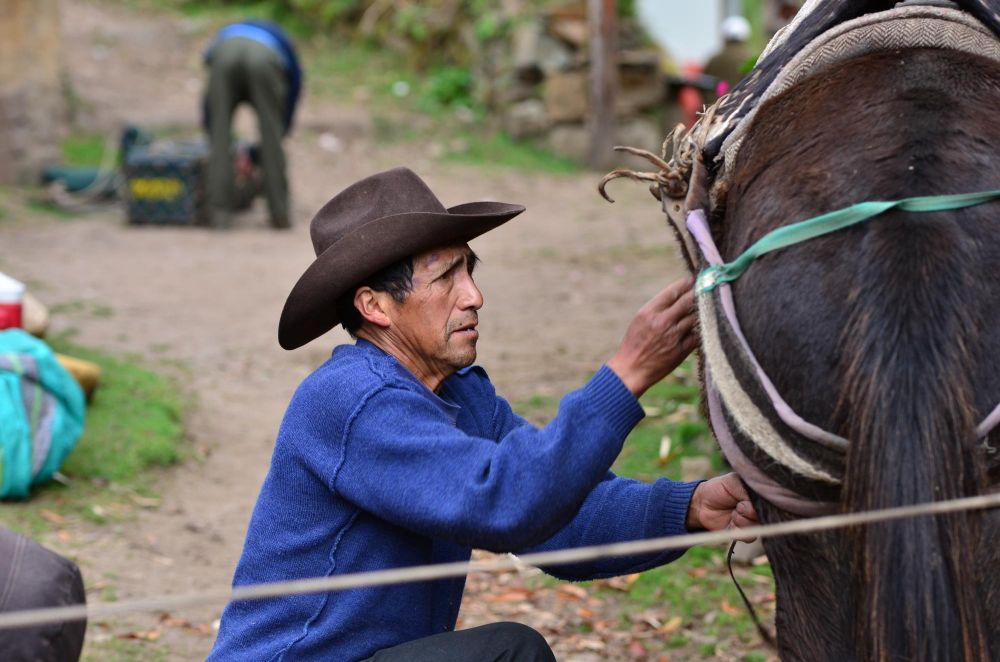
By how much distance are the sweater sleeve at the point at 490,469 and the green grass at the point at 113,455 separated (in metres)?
2.63

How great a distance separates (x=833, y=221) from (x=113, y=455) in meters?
3.94

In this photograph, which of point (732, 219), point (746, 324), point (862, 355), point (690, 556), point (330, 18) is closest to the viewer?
point (862, 355)

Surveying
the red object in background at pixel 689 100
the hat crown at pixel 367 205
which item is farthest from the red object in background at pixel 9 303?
the red object in background at pixel 689 100

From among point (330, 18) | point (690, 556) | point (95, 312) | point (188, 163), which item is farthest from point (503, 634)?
point (330, 18)

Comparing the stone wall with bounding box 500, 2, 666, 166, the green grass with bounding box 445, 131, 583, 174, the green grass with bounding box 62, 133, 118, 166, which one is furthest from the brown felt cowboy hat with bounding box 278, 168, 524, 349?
the stone wall with bounding box 500, 2, 666, 166

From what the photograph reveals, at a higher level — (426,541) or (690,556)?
(426,541)

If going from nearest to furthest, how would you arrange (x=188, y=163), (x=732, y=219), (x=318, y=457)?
1. (x=732, y=219)
2. (x=318, y=457)
3. (x=188, y=163)

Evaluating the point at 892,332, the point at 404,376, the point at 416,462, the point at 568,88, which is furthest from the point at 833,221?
the point at 568,88

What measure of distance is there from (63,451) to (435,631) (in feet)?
8.57

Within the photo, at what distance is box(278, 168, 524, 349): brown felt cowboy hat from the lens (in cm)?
248

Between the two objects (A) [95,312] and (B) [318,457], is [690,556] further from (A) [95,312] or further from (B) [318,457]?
(A) [95,312]

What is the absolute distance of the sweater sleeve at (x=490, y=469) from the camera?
215 centimetres

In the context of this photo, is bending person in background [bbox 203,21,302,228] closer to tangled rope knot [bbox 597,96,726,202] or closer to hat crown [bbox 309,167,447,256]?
hat crown [bbox 309,167,447,256]

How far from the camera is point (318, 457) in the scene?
Answer: 239 cm
